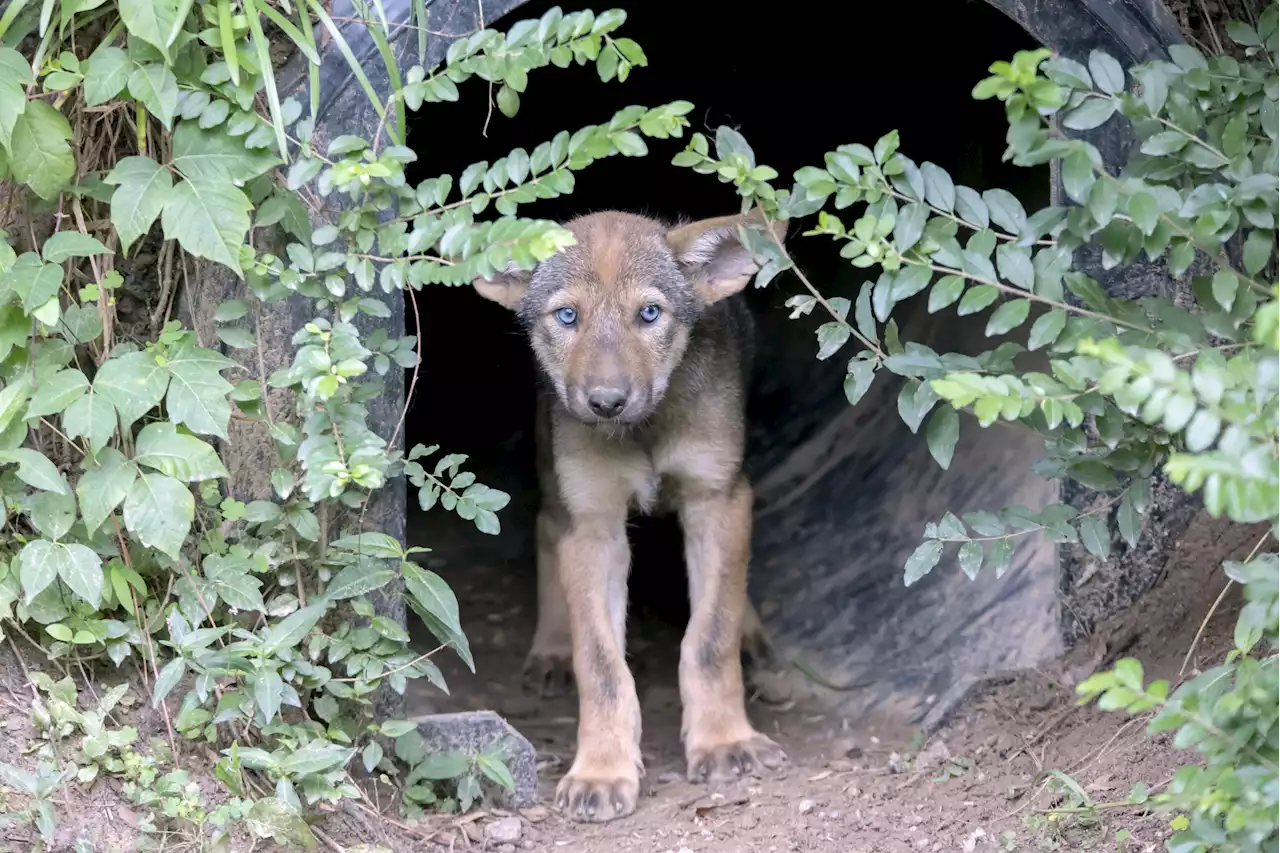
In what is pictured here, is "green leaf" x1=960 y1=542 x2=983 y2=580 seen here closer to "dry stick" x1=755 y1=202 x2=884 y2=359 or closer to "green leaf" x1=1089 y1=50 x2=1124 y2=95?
"dry stick" x1=755 y1=202 x2=884 y2=359

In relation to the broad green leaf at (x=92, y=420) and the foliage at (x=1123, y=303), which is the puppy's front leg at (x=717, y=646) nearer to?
the foliage at (x=1123, y=303)

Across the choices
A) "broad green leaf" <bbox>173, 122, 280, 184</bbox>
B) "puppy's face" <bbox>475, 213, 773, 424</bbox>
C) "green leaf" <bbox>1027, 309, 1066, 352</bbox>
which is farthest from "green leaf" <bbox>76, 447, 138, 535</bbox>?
"green leaf" <bbox>1027, 309, 1066, 352</bbox>

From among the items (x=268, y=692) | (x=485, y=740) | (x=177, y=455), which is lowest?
(x=485, y=740)

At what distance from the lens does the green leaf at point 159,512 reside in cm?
320

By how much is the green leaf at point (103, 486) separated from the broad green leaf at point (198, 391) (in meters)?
0.18

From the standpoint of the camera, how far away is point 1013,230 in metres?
3.12

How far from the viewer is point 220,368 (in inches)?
134

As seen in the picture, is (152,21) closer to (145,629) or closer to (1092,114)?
(145,629)

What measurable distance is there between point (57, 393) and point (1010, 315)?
2.29 m

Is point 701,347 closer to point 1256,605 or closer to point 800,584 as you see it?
point 800,584

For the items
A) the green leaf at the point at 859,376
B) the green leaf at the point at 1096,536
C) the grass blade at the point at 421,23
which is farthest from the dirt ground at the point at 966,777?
the grass blade at the point at 421,23

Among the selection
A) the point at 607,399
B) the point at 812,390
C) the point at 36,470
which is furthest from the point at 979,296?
the point at 812,390

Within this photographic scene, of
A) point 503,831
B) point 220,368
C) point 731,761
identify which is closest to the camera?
point 220,368

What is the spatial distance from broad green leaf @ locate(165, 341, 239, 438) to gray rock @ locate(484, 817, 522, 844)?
1.46 meters
